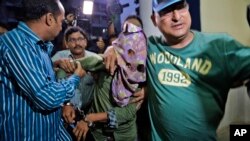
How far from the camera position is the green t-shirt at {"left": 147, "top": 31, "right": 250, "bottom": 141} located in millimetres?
1121

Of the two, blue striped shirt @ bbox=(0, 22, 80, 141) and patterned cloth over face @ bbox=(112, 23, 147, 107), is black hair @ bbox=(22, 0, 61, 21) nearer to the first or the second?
blue striped shirt @ bbox=(0, 22, 80, 141)

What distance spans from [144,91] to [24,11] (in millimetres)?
689

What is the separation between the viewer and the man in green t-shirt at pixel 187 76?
1130 millimetres

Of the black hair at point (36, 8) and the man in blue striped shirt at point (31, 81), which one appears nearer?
the man in blue striped shirt at point (31, 81)

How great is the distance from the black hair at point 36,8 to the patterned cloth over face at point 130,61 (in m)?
0.36

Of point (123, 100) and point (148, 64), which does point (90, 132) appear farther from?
point (148, 64)

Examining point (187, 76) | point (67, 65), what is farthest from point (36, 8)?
point (187, 76)

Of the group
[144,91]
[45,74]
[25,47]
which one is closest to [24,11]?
[25,47]

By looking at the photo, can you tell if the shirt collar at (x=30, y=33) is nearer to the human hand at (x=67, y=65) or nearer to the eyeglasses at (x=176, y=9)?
the human hand at (x=67, y=65)

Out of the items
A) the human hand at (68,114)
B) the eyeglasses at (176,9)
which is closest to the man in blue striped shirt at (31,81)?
the human hand at (68,114)

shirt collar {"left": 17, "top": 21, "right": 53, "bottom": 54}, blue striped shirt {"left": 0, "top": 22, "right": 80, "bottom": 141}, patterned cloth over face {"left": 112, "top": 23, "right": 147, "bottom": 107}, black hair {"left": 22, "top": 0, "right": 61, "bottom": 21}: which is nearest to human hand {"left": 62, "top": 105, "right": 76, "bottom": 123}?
blue striped shirt {"left": 0, "top": 22, "right": 80, "bottom": 141}

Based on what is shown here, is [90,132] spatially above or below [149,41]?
below

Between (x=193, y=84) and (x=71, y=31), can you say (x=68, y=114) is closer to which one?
(x=71, y=31)

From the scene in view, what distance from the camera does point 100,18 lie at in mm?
1842
